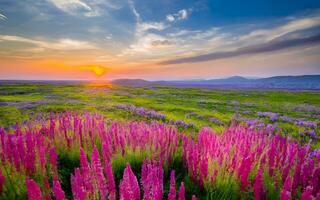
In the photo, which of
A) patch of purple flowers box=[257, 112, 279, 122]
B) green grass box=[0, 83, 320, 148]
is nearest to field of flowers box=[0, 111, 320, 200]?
green grass box=[0, 83, 320, 148]

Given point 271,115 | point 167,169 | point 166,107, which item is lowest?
point 271,115

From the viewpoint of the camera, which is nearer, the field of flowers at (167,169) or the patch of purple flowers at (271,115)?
the field of flowers at (167,169)

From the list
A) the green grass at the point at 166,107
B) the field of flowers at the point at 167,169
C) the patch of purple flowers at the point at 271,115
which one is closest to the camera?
the field of flowers at the point at 167,169

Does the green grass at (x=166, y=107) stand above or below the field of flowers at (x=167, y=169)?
below

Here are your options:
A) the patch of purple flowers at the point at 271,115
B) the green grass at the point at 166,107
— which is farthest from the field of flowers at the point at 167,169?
the patch of purple flowers at the point at 271,115

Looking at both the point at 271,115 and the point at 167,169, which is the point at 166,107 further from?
the point at 167,169

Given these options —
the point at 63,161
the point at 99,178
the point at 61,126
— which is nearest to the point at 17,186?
the point at 63,161

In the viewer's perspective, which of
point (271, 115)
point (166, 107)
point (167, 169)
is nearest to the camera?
point (167, 169)

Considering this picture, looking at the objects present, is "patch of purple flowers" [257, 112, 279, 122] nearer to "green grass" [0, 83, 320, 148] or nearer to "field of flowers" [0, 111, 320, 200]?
"green grass" [0, 83, 320, 148]

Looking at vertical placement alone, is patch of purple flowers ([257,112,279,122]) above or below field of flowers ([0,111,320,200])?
below

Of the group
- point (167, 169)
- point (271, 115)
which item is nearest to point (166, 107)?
point (271, 115)

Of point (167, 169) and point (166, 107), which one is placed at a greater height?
point (167, 169)

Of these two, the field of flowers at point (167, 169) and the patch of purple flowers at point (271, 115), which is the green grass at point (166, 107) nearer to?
the patch of purple flowers at point (271, 115)

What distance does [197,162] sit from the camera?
333cm
